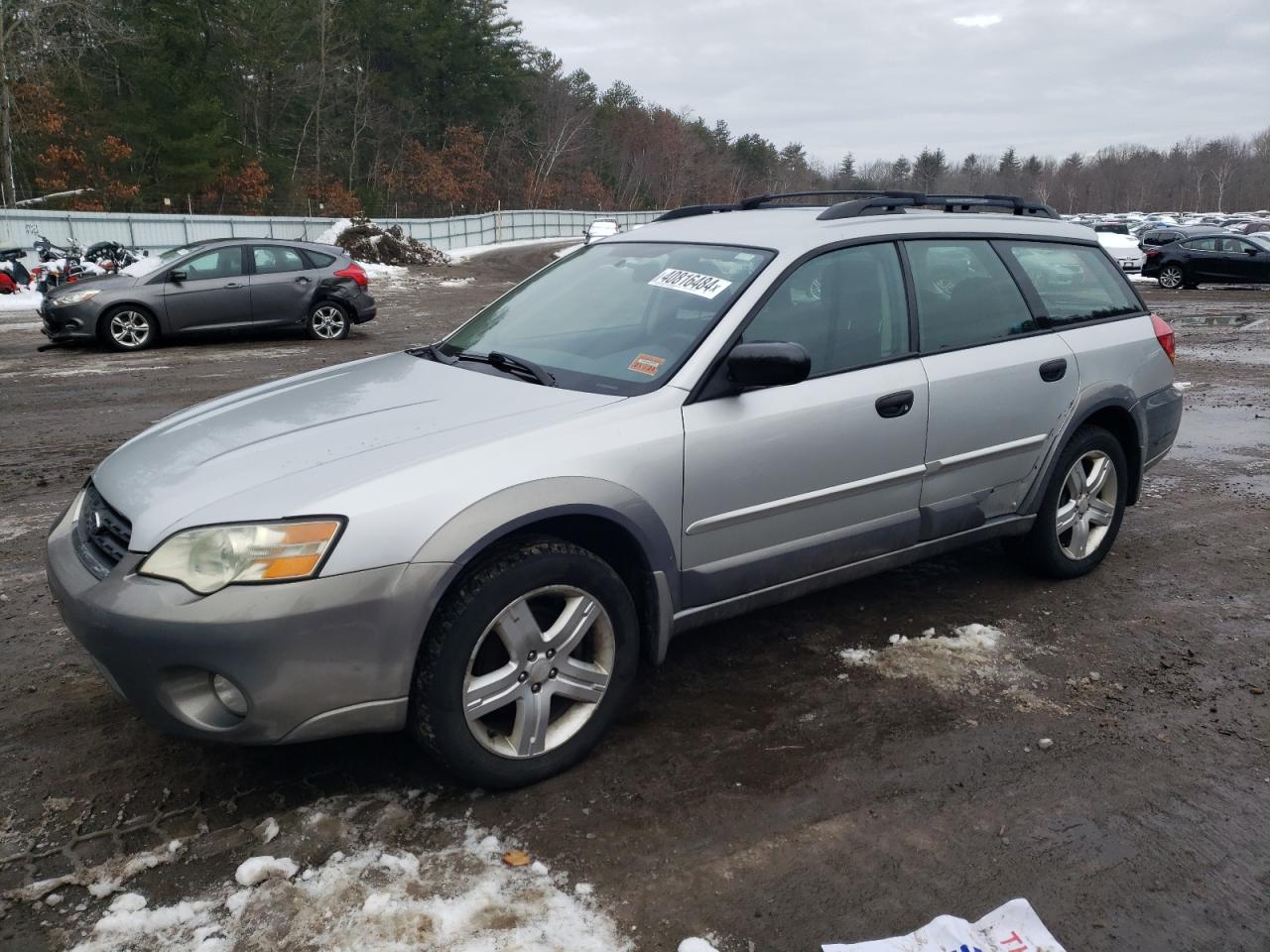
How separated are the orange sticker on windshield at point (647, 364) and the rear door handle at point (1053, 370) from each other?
6.41 feet

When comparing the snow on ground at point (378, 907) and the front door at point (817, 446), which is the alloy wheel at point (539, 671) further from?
the front door at point (817, 446)

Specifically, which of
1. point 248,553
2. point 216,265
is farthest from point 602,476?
point 216,265

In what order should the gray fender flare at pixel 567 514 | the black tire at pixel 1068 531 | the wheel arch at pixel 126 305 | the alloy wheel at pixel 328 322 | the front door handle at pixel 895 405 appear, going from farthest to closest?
the alloy wheel at pixel 328 322 → the wheel arch at pixel 126 305 → the black tire at pixel 1068 531 → the front door handle at pixel 895 405 → the gray fender flare at pixel 567 514

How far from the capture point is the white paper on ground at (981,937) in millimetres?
2467

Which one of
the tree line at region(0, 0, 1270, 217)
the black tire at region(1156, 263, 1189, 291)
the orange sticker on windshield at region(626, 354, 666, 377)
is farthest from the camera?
the tree line at region(0, 0, 1270, 217)

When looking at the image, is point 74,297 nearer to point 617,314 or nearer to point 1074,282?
point 617,314

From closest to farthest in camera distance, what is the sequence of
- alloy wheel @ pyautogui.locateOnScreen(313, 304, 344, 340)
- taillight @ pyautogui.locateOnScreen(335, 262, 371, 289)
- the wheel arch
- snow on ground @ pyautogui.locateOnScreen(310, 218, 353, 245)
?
the wheel arch → alloy wheel @ pyautogui.locateOnScreen(313, 304, 344, 340) → taillight @ pyautogui.locateOnScreen(335, 262, 371, 289) → snow on ground @ pyautogui.locateOnScreen(310, 218, 353, 245)

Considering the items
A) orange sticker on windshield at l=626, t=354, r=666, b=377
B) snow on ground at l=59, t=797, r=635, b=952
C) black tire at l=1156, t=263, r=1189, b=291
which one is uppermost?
orange sticker on windshield at l=626, t=354, r=666, b=377

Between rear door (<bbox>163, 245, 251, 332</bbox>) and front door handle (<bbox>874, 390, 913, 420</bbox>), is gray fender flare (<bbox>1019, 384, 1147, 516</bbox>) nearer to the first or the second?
front door handle (<bbox>874, 390, 913, 420</bbox>)

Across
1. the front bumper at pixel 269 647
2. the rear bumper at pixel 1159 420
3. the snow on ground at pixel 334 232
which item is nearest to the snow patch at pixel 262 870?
the front bumper at pixel 269 647

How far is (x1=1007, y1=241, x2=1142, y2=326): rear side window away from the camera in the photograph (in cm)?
473

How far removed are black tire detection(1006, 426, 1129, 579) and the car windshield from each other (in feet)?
6.30

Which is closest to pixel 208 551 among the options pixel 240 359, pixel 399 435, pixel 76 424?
pixel 399 435

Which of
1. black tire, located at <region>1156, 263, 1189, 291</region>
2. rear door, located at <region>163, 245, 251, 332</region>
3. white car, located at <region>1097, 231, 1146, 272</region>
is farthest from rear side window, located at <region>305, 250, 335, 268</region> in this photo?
white car, located at <region>1097, 231, 1146, 272</region>
